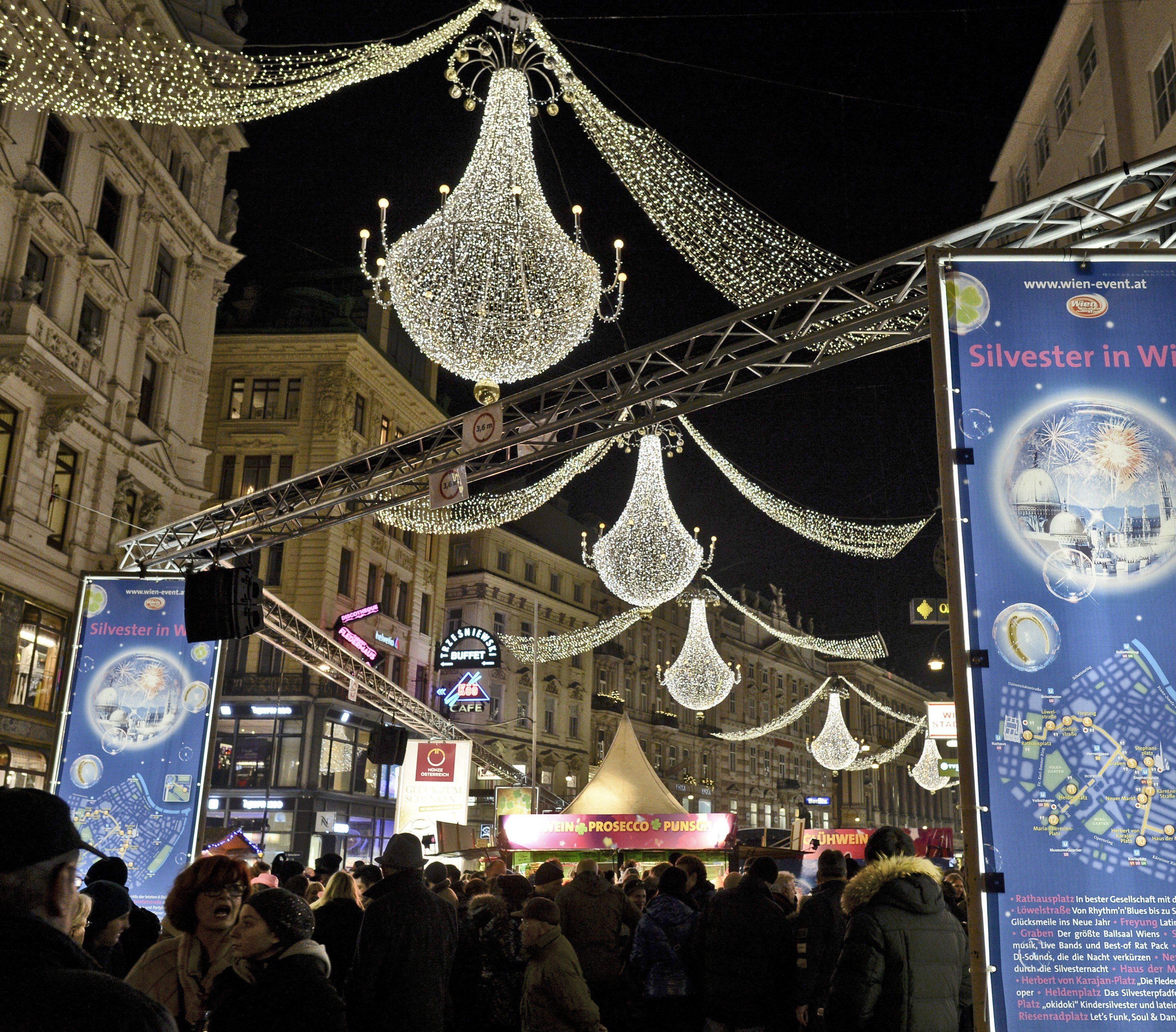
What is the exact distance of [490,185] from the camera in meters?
10.7

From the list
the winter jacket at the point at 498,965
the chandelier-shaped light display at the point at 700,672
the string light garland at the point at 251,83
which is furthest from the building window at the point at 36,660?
the winter jacket at the point at 498,965

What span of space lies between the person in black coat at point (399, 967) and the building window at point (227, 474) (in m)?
35.4

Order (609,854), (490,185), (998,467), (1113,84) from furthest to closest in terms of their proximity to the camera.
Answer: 1. (609,854)
2. (1113,84)
3. (490,185)
4. (998,467)

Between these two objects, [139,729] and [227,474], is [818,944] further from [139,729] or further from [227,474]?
[227,474]

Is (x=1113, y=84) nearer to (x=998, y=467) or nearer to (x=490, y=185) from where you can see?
(x=490, y=185)

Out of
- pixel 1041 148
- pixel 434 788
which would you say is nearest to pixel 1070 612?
pixel 434 788

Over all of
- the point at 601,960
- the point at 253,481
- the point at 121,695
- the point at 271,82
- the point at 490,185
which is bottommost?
the point at 601,960

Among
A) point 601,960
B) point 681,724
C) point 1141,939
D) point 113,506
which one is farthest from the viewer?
point 681,724

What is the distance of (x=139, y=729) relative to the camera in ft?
49.3

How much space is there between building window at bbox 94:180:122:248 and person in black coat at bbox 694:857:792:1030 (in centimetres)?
2206

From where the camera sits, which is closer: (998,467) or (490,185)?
(998,467)

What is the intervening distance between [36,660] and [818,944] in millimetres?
19109

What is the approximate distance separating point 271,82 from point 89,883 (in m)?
8.17

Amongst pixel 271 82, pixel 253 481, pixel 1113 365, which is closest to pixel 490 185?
pixel 271 82
